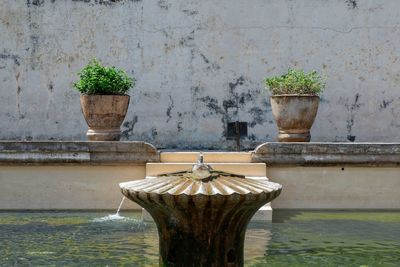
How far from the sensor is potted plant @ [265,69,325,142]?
8023mm

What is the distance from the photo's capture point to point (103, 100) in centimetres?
802

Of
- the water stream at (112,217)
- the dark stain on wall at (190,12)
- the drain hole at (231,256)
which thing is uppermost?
the dark stain on wall at (190,12)

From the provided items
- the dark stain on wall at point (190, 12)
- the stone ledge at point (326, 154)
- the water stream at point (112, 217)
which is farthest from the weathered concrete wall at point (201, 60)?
the water stream at point (112, 217)

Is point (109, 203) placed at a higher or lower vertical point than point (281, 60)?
lower

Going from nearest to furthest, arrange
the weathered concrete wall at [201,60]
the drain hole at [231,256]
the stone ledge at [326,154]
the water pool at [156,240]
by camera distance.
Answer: the drain hole at [231,256], the water pool at [156,240], the stone ledge at [326,154], the weathered concrete wall at [201,60]

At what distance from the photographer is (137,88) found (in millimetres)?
10969

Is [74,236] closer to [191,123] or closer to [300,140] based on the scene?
[300,140]

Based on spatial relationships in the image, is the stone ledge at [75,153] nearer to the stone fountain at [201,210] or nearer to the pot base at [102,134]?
the pot base at [102,134]

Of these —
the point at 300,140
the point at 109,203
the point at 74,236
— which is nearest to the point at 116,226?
the point at 74,236

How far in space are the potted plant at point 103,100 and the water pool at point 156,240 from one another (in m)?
1.04

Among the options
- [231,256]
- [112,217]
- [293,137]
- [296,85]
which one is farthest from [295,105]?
[231,256]

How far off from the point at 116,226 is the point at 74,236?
2.11ft

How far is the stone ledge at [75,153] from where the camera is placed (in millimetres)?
7832

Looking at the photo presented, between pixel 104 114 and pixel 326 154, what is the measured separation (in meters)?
2.55
